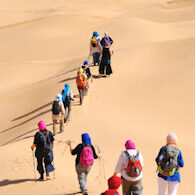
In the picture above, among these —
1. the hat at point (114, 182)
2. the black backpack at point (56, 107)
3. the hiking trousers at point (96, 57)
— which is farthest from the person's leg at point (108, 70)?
the hat at point (114, 182)

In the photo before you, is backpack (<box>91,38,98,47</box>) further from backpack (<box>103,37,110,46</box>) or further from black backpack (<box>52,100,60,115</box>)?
black backpack (<box>52,100,60,115</box>)

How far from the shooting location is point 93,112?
1355cm

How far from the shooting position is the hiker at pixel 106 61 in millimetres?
15016

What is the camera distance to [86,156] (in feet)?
23.9

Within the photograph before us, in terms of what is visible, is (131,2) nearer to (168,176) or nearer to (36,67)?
(36,67)

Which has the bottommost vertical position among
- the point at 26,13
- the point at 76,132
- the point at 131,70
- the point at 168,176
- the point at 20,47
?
the point at 168,176

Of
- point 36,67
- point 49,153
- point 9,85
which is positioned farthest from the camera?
point 36,67

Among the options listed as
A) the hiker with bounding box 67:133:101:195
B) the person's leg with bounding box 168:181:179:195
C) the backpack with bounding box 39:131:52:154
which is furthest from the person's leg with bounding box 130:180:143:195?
the backpack with bounding box 39:131:52:154

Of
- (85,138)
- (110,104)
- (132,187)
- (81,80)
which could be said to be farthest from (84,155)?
(110,104)

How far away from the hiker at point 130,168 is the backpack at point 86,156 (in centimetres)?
72

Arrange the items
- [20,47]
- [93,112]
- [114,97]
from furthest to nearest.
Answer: [20,47], [114,97], [93,112]

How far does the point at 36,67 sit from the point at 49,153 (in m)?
17.0

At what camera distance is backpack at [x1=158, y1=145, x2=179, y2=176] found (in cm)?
677

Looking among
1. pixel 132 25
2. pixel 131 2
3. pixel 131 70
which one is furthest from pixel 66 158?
pixel 131 2
